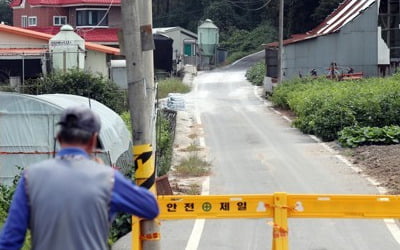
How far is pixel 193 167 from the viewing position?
20359 millimetres

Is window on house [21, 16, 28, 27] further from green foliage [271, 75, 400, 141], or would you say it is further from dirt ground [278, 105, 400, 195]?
dirt ground [278, 105, 400, 195]

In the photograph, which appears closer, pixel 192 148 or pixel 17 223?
pixel 17 223

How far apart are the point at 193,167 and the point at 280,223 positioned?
11.6 m

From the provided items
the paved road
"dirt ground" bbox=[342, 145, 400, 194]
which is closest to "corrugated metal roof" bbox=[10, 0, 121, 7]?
the paved road

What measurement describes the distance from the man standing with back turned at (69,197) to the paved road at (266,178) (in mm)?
7841

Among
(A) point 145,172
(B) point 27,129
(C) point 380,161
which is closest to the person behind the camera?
(A) point 145,172

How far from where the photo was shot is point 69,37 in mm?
37469

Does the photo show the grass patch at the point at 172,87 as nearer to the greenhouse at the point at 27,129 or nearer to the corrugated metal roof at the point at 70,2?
the corrugated metal roof at the point at 70,2

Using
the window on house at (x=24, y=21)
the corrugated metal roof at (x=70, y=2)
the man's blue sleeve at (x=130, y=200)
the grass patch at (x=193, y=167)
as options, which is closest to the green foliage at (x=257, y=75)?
the corrugated metal roof at (x=70, y=2)

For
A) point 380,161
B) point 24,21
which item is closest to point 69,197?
point 380,161

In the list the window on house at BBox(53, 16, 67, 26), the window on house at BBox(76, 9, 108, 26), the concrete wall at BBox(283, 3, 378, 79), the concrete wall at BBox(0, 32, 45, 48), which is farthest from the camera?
the window on house at BBox(53, 16, 67, 26)

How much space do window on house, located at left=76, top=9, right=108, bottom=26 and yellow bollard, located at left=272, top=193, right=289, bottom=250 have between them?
166 ft

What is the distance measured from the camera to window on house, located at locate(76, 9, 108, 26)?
58312mm

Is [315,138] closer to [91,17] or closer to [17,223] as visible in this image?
[17,223]
